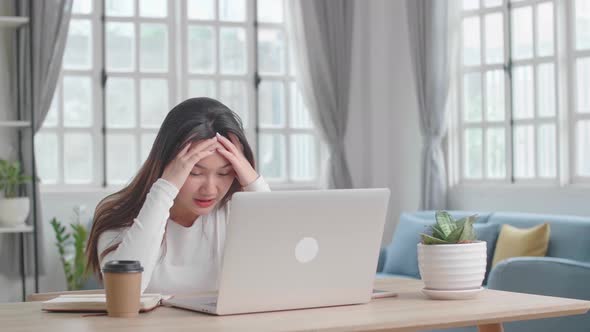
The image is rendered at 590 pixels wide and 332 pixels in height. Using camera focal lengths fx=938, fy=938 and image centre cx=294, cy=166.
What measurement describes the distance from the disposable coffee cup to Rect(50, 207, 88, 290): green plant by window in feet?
12.3

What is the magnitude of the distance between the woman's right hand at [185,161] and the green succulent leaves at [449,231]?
2.08ft

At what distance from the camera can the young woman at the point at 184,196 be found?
251 centimetres

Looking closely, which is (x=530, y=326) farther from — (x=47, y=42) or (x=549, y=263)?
(x=47, y=42)

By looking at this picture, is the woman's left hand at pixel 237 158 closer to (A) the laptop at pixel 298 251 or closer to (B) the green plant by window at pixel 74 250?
(A) the laptop at pixel 298 251

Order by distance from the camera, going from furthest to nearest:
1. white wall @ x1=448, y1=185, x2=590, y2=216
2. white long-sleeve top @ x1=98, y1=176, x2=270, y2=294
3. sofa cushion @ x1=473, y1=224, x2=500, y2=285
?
1. white wall @ x1=448, y1=185, x2=590, y2=216
2. sofa cushion @ x1=473, y1=224, x2=500, y2=285
3. white long-sleeve top @ x1=98, y1=176, x2=270, y2=294

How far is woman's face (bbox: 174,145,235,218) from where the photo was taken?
102 inches

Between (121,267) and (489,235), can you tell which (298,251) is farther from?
(489,235)

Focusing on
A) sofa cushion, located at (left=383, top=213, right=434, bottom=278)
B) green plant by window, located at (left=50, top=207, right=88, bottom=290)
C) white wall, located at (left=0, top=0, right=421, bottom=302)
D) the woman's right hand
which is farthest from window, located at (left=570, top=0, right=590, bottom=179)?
the woman's right hand

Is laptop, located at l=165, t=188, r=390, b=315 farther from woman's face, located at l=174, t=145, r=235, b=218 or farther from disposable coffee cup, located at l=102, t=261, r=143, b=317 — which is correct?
woman's face, located at l=174, t=145, r=235, b=218

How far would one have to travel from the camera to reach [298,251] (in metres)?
2.14

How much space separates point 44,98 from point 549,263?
333cm

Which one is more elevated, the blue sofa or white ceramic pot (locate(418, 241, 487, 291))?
white ceramic pot (locate(418, 241, 487, 291))

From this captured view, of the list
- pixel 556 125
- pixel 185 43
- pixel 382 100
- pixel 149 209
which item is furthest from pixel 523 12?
pixel 149 209

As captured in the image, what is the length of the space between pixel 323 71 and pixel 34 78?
81.4 inches
